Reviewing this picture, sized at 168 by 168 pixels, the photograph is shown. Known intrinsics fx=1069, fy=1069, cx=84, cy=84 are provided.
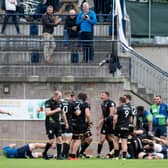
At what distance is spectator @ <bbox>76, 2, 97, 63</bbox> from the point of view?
3281 cm

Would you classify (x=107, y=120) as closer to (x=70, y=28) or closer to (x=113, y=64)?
(x=113, y=64)

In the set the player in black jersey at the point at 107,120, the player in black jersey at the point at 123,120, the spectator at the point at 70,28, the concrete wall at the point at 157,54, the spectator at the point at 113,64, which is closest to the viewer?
the player in black jersey at the point at 123,120

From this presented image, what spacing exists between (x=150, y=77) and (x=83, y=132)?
4.73 meters

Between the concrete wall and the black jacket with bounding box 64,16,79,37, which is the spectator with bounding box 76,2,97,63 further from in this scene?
the concrete wall

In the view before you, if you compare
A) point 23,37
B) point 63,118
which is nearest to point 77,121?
point 63,118

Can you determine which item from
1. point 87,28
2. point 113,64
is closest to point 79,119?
point 113,64

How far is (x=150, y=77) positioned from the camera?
3391 centimetres

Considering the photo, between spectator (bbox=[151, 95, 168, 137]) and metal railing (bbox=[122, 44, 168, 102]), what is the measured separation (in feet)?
7.26

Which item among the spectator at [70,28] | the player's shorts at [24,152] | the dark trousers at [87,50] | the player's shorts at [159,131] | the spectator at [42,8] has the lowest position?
the player's shorts at [24,152]

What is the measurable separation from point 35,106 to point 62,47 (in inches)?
80.7

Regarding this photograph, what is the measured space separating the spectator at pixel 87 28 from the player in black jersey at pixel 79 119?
3136 millimetres

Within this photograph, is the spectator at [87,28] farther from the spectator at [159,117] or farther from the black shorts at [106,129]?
the black shorts at [106,129]

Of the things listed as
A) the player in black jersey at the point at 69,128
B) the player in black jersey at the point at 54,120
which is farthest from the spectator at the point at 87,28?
the player in black jersey at the point at 54,120

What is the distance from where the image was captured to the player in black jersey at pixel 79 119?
2966 centimetres
